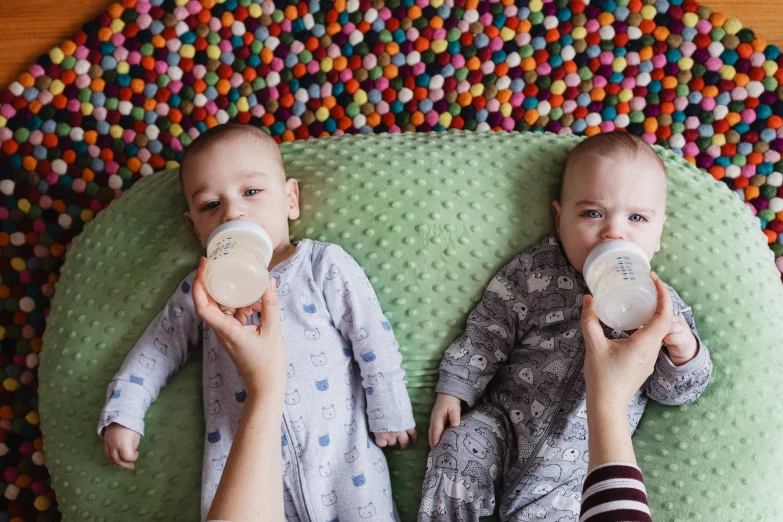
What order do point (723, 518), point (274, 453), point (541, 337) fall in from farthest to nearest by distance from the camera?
point (541, 337), point (723, 518), point (274, 453)

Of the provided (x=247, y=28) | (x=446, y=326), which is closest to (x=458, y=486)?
(x=446, y=326)

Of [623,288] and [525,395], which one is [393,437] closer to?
[525,395]

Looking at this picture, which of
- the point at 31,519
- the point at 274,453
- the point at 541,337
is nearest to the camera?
the point at 274,453

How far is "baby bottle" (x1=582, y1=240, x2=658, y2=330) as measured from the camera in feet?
2.82

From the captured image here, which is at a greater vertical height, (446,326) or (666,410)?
(446,326)

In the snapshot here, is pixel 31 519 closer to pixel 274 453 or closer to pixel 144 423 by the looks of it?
pixel 144 423

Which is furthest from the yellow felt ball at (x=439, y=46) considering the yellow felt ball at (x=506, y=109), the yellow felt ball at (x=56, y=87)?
the yellow felt ball at (x=56, y=87)

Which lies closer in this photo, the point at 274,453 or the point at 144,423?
the point at 274,453

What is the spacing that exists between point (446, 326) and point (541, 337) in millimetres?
150

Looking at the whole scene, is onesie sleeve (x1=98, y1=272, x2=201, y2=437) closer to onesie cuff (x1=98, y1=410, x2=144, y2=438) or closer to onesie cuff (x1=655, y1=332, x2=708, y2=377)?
onesie cuff (x1=98, y1=410, x2=144, y2=438)

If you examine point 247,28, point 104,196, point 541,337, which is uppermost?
point 247,28

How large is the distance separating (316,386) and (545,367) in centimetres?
35

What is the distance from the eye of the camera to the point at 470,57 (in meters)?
1.45

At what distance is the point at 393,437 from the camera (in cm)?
109
